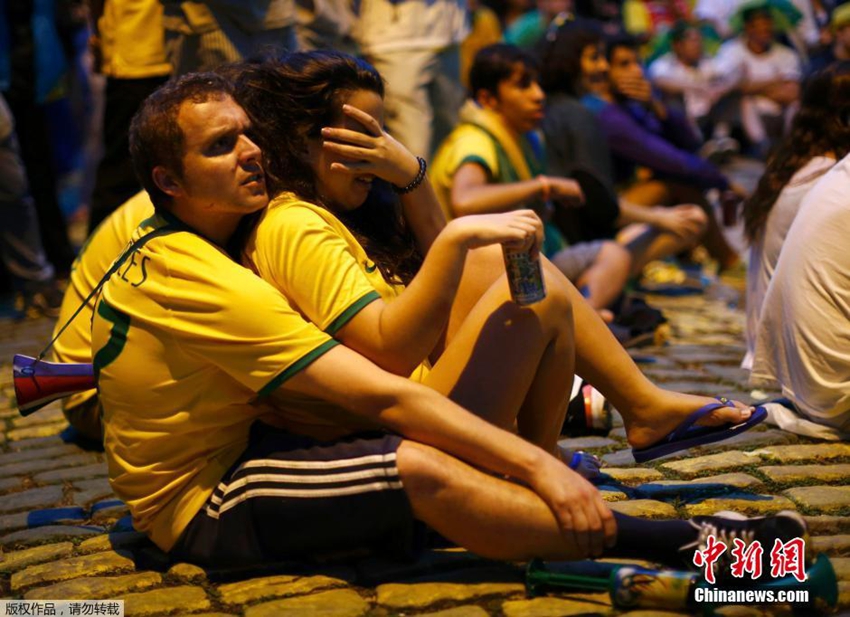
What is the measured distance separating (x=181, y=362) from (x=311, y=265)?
1.45 feet

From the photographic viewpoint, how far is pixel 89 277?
4727 mm

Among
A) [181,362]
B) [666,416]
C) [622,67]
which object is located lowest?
[622,67]

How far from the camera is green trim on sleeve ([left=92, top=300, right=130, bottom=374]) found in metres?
3.47

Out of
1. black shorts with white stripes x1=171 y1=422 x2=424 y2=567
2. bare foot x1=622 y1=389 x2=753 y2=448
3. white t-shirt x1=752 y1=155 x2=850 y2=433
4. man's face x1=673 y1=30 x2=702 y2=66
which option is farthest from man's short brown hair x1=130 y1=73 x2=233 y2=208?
man's face x1=673 y1=30 x2=702 y2=66

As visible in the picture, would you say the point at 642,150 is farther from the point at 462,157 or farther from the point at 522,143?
the point at 462,157

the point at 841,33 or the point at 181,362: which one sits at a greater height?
the point at 181,362

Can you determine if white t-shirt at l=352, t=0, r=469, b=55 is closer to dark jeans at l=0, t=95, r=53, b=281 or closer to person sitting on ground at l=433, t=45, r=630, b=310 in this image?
person sitting on ground at l=433, t=45, r=630, b=310

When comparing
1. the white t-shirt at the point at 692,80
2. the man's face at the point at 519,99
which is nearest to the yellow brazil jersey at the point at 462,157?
the man's face at the point at 519,99

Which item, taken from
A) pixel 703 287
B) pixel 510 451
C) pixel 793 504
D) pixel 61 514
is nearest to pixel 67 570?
pixel 61 514

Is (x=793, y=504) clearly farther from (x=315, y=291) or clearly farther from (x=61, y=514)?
(x=61, y=514)

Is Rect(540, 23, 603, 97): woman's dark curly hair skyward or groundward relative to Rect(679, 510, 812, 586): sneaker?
groundward

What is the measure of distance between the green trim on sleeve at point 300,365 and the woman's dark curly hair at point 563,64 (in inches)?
195

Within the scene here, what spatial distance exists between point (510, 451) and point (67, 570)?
1374mm

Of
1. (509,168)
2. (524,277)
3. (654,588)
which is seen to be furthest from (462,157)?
(654,588)
